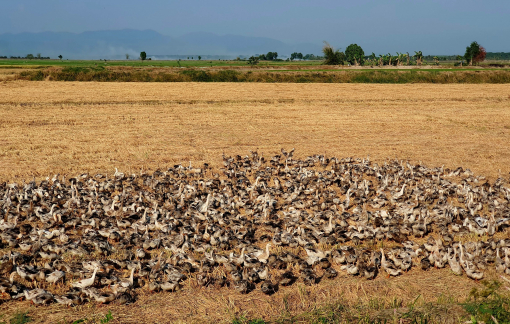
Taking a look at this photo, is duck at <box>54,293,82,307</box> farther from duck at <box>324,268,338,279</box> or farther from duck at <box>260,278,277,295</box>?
duck at <box>324,268,338,279</box>

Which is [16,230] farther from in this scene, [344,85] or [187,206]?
[344,85]

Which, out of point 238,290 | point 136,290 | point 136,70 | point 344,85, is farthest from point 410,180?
point 136,70

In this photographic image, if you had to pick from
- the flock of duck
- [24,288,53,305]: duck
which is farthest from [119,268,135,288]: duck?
[24,288,53,305]: duck

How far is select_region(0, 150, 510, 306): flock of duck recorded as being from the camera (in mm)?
8969

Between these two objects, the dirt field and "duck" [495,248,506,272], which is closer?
"duck" [495,248,506,272]

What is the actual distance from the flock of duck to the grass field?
0.44 metres

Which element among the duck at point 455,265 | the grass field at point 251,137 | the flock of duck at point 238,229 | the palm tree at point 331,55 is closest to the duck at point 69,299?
the flock of duck at point 238,229

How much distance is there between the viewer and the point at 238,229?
→ 37.8 ft

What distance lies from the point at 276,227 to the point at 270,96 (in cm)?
2852

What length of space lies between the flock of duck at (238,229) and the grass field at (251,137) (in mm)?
443

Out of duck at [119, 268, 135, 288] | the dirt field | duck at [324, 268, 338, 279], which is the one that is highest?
the dirt field

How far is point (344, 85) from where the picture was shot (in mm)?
50062

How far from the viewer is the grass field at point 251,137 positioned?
793 centimetres

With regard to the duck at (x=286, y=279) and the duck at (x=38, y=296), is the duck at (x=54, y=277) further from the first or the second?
the duck at (x=286, y=279)
